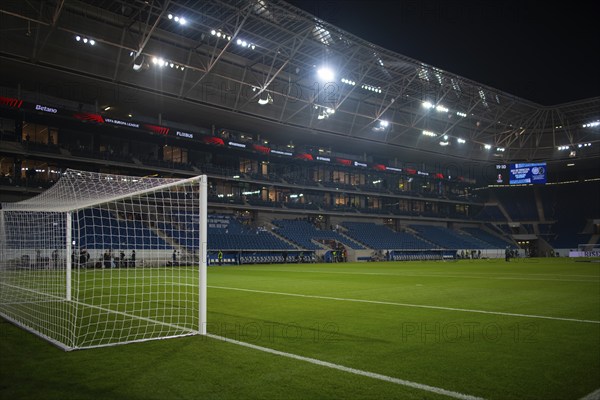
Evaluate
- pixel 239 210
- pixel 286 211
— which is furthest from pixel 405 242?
pixel 239 210

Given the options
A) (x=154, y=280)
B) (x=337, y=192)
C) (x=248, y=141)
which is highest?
(x=248, y=141)

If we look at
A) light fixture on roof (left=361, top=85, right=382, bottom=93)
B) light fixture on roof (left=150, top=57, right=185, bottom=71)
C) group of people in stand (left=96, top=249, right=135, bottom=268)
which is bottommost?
group of people in stand (left=96, top=249, right=135, bottom=268)

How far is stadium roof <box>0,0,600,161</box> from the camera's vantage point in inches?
1205

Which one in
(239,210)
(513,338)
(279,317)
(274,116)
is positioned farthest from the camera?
(239,210)

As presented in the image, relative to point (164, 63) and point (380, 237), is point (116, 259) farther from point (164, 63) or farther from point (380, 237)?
point (380, 237)

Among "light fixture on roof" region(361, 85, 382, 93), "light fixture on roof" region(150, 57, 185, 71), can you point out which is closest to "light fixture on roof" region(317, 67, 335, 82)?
"light fixture on roof" region(361, 85, 382, 93)

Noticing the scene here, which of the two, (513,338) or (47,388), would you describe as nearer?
(47,388)

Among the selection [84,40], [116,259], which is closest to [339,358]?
[116,259]

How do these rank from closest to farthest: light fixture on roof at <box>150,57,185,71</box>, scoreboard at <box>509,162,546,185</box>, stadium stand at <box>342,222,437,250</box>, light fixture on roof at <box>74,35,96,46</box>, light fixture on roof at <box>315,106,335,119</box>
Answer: light fixture on roof at <box>74,35,96,46</box>, light fixture on roof at <box>150,57,185,71</box>, light fixture on roof at <box>315,106,335,119</box>, stadium stand at <box>342,222,437,250</box>, scoreboard at <box>509,162,546,185</box>

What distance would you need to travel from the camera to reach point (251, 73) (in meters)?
41.2

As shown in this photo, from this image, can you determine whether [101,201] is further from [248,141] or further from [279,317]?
[248,141]

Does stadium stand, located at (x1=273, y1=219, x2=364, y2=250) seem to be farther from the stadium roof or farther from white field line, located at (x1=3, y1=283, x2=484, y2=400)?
white field line, located at (x1=3, y1=283, x2=484, y2=400)

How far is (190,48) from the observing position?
120ft

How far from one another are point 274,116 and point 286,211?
11.1 m
